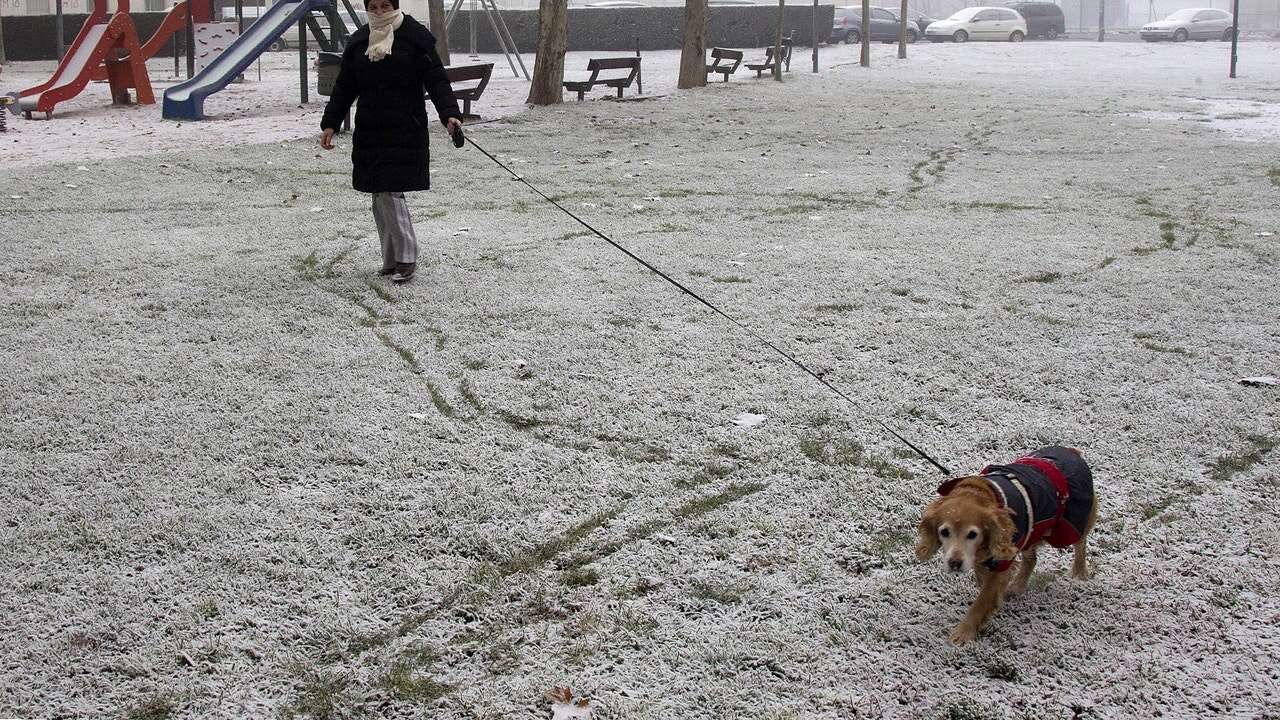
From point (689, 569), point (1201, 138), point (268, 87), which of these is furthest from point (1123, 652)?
point (268, 87)

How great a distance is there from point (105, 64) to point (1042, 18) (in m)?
34.0

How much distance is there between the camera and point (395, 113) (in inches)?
224

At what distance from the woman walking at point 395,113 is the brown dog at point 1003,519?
375cm

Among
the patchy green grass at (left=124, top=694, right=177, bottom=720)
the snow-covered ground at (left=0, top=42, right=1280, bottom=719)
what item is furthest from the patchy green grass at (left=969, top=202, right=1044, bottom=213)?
the patchy green grass at (left=124, top=694, right=177, bottom=720)

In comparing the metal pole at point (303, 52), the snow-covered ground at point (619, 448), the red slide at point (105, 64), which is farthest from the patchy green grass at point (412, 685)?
the red slide at point (105, 64)

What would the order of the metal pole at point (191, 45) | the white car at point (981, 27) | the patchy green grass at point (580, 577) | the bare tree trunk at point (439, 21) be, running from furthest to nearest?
the white car at point (981, 27) → the bare tree trunk at point (439, 21) → the metal pole at point (191, 45) → the patchy green grass at point (580, 577)

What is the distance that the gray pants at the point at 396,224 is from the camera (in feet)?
19.0

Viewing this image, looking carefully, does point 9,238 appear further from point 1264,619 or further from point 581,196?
point 1264,619

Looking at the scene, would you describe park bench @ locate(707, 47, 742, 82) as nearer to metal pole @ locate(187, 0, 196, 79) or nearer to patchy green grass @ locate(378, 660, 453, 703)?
metal pole @ locate(187, 0, 196, 79)

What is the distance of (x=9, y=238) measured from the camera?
6.77 metres

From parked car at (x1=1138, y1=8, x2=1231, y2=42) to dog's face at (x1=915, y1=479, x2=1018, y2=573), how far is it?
4031cm

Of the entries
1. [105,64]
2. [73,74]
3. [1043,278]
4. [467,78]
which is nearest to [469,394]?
[1043,278]

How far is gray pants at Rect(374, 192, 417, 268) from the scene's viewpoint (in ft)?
19.0

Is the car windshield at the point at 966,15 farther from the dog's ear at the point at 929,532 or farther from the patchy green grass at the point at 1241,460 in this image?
the dog's ear at the point at 929,532
